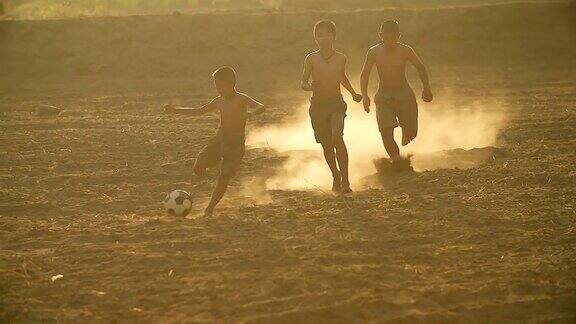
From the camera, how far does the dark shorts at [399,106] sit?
10.1 m

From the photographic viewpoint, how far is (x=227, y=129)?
8.52 meters

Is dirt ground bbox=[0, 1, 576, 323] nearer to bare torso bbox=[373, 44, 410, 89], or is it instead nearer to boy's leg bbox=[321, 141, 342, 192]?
boy's leg bbox=[321, 141, 342, 192]

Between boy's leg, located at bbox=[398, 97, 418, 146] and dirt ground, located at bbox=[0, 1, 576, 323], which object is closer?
dirt ground, located at bbox=[0, 1, 576, 323]

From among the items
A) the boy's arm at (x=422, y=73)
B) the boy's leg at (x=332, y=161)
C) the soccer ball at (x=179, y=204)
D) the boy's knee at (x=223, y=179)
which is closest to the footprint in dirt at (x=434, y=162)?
the boy's leg at (x=332, y=161)

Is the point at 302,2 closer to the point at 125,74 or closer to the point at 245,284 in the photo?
the point at 125,74

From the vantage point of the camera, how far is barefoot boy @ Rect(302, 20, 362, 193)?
29.8 ft

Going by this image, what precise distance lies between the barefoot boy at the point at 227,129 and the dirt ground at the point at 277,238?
0.47 meters

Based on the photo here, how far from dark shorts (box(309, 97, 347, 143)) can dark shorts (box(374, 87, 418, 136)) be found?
3.05 ft

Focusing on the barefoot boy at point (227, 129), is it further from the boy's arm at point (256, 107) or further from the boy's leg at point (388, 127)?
→ the boy's leg at point (388, 127)

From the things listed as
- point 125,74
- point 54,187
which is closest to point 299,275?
point 54,187

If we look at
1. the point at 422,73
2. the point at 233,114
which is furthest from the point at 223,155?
the point at 422,73

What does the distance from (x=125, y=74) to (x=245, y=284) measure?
19520 mm

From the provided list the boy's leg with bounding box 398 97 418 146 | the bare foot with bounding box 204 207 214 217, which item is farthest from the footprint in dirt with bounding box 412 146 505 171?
the bare foot with bounding box 204 207 214 217

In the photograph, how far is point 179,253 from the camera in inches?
263
